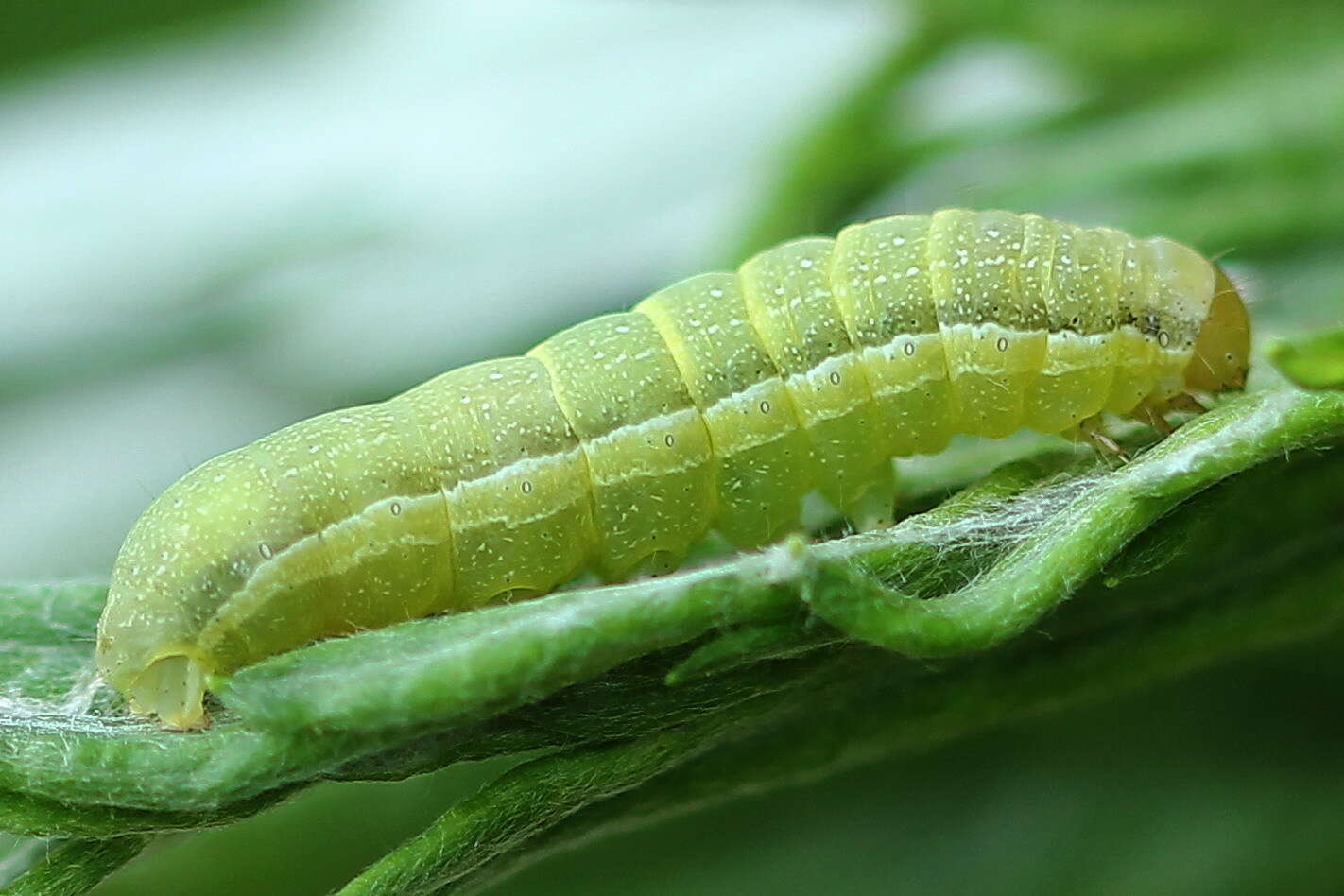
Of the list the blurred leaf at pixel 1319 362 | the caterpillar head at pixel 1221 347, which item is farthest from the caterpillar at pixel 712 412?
the blurred leaf at pixel 1319 362

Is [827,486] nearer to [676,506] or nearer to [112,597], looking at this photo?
[676,506]

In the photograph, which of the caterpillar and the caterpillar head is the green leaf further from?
the caterpillar head

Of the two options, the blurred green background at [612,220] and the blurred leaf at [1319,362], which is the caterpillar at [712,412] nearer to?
the blurred green background at [612,220]

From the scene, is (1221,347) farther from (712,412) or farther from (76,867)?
(76,867)

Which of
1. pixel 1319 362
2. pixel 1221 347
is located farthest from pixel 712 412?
pixel 1319 362

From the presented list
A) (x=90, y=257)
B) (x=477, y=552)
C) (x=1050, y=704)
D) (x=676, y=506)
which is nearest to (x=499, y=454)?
(x=477, y=552)

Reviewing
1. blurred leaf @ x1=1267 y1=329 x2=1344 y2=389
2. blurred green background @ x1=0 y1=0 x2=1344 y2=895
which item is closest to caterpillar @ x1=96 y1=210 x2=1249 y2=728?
blurred green background @ x1=0 y1=0 x2=1344 y2=895
